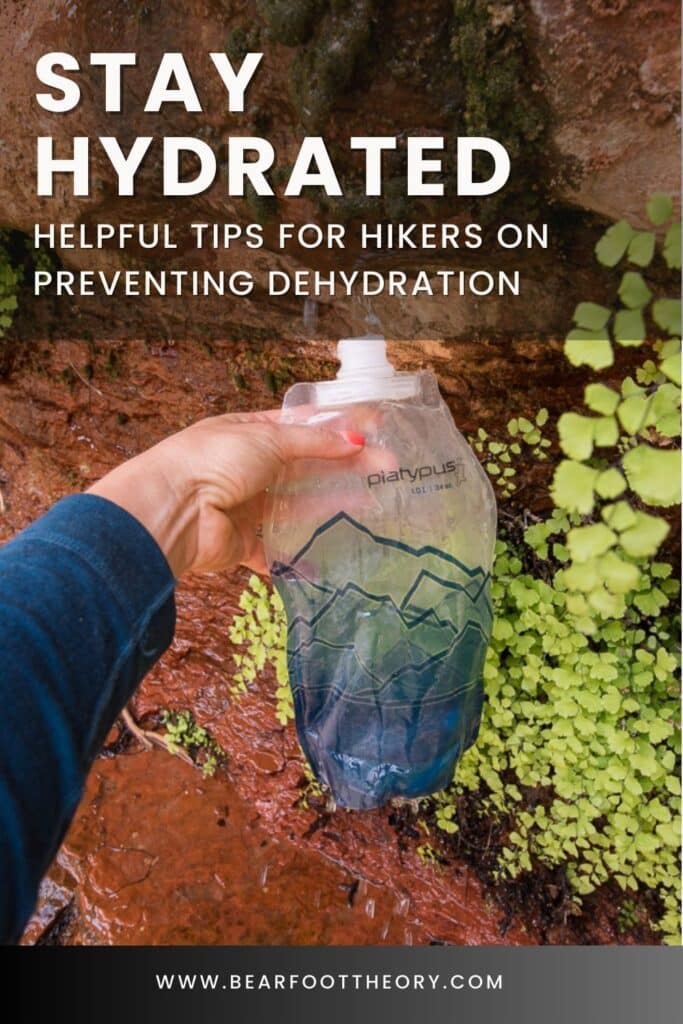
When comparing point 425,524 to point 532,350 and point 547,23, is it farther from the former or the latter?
point 547,23

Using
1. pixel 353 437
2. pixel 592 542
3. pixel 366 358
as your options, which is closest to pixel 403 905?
pixel 353 437

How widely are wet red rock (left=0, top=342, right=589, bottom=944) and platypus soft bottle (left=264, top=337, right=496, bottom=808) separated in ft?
2.02

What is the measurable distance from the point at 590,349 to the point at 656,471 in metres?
0.15

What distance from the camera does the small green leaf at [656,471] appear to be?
635 millimetres

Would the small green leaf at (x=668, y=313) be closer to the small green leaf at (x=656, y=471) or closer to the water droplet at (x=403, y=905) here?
the small green leaf at (x=656, y=471)

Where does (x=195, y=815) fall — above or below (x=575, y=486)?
below

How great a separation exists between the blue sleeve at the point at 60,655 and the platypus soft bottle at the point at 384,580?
0.32 m

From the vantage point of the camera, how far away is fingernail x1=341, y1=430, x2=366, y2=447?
1.11 meters

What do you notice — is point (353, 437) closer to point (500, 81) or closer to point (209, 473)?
point (209, 473)

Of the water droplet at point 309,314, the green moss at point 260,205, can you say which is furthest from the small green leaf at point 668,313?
the water droplet at point 309,314

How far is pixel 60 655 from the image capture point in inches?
32.4

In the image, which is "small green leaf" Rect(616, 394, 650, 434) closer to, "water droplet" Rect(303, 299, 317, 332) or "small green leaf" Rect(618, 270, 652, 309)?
"small green leaf" Rect(618, 270, 652, 309)

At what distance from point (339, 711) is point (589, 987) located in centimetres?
61

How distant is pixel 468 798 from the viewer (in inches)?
68.6
